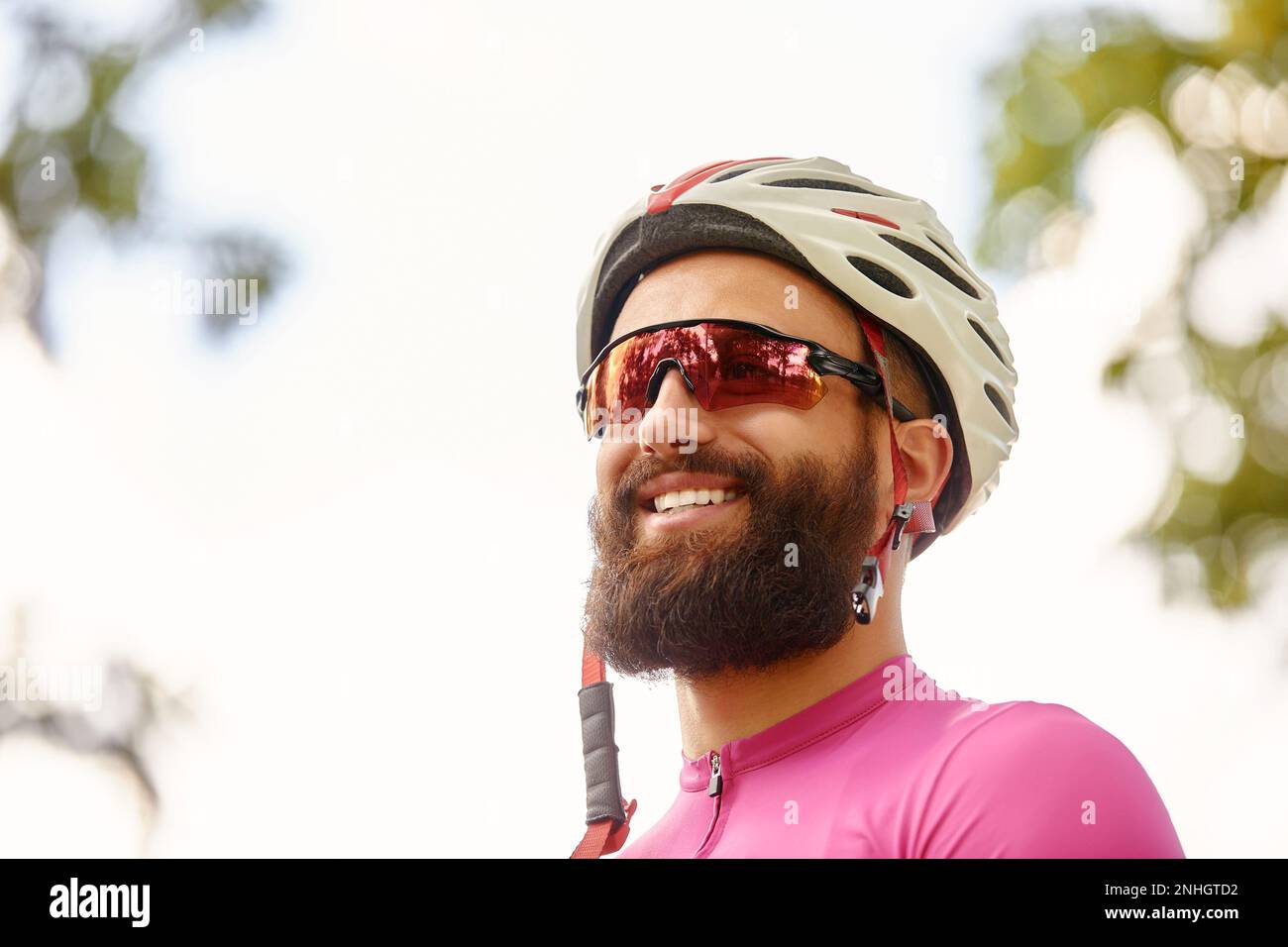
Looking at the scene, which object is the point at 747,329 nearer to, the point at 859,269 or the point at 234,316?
the point at 859,269

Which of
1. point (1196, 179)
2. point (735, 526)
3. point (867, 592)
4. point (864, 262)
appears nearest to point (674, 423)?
point (735, 526)

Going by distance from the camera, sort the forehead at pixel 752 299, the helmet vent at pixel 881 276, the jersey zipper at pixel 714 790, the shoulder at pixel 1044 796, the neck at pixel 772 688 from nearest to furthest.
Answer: the shoulder at pixel 1044 796, the jersey zipper at pixel 714 790, the neck at pixel 772 688, the forehead at pixel 752 299, the helmet vent at pixel 881 276

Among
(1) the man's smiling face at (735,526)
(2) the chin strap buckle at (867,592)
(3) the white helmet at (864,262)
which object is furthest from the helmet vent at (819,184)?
(2) the chin strap buckle at (867,592)

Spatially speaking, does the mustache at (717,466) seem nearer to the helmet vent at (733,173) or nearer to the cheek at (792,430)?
the cheek at (792,430)

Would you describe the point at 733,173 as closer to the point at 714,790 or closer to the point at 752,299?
the point at 752,299

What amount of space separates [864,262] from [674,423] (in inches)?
29.3

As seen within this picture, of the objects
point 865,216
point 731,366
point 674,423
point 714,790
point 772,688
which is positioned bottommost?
point 714,790

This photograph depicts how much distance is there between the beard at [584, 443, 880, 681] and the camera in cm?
303

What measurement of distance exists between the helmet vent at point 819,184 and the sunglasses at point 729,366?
0.55 m

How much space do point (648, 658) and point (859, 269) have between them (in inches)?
45.5

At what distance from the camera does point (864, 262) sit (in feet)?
11.2

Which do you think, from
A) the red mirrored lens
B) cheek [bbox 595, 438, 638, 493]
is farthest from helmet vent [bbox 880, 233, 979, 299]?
cheek [bbox 595, 438, 638, 493]

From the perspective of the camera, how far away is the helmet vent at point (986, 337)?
364cm
